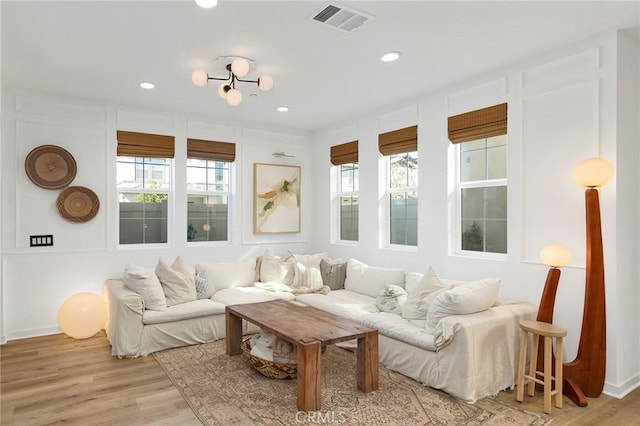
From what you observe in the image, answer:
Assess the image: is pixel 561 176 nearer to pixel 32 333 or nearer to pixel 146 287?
pixel 146 287

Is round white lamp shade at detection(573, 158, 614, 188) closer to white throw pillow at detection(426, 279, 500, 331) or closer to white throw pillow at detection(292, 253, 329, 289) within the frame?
white throw pillow at detection(426, 279, 500, 331)

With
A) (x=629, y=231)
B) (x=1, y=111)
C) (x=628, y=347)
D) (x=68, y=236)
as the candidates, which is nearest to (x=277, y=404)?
(x=628, y=347)

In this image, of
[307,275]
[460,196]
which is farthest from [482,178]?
[307,275]

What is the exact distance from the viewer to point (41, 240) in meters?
4.50

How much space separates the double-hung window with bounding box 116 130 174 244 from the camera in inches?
197

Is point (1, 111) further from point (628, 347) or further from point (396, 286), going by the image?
point (628, 347)

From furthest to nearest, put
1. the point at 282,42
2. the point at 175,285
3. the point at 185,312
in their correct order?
the point at 175,285, the point at 185,312, the point at 282,42

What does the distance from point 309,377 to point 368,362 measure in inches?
20.6

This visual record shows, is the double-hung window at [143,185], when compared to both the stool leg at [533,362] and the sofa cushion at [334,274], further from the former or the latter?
the stool leg at [533,362]

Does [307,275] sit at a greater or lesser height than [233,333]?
greater

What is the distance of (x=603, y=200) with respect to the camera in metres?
3.08

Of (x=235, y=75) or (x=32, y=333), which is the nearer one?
(x=235, y=75)

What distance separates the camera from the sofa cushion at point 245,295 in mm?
4566

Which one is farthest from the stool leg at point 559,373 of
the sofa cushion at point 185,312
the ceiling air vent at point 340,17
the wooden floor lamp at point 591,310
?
the sofa cushion at point 185,312
